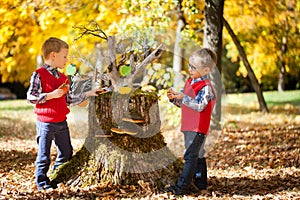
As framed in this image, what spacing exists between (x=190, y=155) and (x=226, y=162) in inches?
88.1

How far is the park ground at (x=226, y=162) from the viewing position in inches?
173

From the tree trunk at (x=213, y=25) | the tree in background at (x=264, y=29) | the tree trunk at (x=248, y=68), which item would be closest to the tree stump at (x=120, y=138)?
the tree trunk at (x=213, y=25)

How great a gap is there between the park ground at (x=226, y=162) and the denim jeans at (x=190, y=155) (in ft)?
0.51

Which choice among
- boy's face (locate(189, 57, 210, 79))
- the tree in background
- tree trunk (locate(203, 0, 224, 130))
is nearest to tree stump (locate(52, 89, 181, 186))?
boy's face (locate(189, 57, 210, 79))

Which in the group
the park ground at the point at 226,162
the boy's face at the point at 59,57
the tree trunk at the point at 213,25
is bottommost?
the park ground at the point at 226,162

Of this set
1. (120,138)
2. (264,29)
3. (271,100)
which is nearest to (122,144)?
(120,138)

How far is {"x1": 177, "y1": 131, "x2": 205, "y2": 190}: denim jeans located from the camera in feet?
14.1

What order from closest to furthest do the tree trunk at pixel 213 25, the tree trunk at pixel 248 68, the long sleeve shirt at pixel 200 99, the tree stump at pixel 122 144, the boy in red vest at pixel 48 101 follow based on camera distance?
the long sleeve shirt at pixel 200 99
the boy in red vest at pixel 48 101
the tree stump at pixel 122 144
the tree trunk at pixel 213 25
the tree trunk at pixel 248 68

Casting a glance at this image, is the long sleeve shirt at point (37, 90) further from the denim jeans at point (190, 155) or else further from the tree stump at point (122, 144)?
the denim jeans at point (190, 155)

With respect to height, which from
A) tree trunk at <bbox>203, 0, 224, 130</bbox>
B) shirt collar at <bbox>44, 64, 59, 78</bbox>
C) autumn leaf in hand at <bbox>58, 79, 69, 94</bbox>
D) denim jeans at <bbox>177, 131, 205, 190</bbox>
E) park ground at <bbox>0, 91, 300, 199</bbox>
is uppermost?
tree trunk at <bbox>203, 0, 224, 130</bbox>

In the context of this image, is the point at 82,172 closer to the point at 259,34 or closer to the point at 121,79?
the point at 121,79

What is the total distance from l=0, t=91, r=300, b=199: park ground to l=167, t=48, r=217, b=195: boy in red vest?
215mm

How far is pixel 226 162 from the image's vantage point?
6.43 metres

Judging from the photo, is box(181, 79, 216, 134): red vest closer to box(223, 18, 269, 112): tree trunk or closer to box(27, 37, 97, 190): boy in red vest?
box(27, 37, 97, 190): boy in red vest
